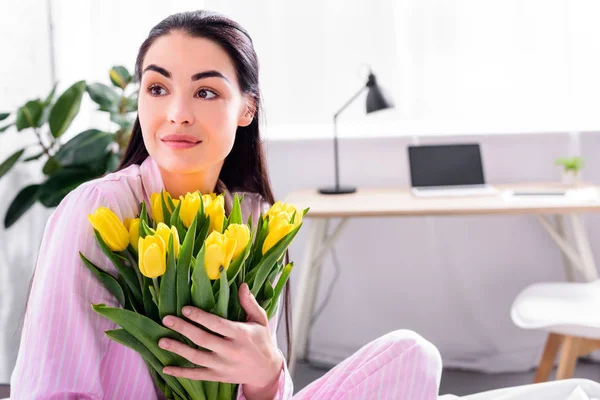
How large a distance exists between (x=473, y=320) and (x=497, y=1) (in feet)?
3.77

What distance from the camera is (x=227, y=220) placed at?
70 cm

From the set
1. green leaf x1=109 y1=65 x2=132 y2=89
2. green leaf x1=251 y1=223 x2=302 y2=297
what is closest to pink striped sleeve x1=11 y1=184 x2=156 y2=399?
green leaf x1=251 y1=223 x2=302 y2=297

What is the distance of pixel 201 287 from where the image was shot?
64 centimetres

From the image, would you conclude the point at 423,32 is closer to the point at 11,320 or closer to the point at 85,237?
the point at 11,320

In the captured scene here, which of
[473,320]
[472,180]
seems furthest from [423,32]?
[473,320]

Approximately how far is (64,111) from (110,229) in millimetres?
1529

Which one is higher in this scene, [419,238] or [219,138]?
[219,138]

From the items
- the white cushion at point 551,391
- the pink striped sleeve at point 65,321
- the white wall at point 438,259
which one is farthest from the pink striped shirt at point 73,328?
the white wall at point 438,259

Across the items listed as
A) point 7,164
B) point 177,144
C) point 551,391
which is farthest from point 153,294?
point 7,164

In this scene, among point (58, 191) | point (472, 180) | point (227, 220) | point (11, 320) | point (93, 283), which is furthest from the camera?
point (472, 180)

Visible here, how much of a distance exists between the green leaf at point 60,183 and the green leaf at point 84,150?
0.03m

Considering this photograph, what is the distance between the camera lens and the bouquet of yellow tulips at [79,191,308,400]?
624 mm

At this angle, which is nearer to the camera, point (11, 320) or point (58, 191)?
point (58, 191)

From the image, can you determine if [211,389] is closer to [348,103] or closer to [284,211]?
[284,211]
